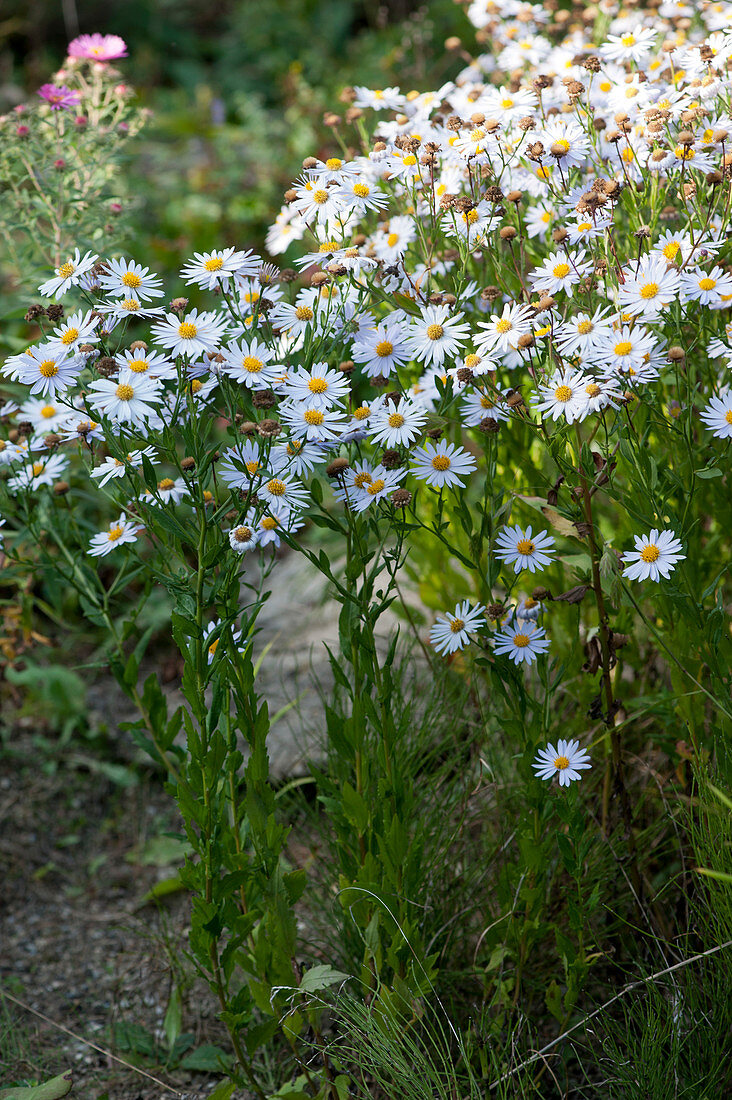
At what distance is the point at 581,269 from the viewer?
5.02ft

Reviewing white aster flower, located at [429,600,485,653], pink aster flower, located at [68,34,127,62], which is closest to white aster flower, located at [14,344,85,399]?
white aster flower, located at [429,600,485,653]

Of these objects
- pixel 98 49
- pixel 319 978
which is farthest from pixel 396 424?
pixel 98 49

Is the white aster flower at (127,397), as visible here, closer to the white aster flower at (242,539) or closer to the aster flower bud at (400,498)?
the white aster flower at (242,539)

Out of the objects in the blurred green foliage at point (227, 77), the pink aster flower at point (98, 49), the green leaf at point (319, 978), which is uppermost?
the blurred green foliage at point (227, 77)

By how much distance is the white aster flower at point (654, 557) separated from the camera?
1391mm

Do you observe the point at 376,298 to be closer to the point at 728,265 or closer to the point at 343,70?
the point at 728,265

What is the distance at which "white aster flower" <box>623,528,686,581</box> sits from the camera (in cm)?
139

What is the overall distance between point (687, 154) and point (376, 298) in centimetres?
53

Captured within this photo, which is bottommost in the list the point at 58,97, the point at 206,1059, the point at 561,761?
Answer: the point at 206,1059

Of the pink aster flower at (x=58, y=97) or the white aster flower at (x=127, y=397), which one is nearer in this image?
the white aster flower at (x=127, y=397)

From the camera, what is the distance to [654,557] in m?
1.41

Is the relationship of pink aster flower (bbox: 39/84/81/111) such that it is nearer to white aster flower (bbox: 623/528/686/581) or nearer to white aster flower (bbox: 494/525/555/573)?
white aster flower (bbox: 494/525/555/573)

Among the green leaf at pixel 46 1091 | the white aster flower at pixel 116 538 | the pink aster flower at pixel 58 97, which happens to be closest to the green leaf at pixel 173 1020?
the green leaf at pixel 46 1091

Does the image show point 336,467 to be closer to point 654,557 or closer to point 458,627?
point 458,627
